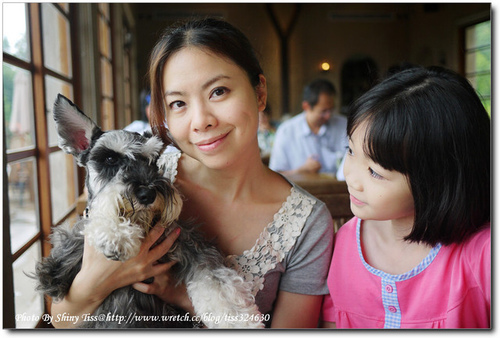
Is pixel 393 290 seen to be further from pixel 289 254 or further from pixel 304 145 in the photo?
pixel 304 145

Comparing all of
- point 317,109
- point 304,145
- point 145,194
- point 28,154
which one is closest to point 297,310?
point 145,194

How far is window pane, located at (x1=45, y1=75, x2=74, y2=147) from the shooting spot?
939 mm

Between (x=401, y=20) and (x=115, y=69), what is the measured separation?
3.83ft

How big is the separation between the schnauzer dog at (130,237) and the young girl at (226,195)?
4 cm

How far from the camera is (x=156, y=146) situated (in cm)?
98

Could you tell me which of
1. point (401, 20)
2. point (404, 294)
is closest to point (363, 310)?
point (404, 294)

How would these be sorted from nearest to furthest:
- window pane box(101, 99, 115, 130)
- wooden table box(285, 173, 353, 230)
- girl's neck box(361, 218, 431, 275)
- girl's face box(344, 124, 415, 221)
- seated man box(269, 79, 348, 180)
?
girl's face box(344, 124, 415, 221) → girl's neck box(361, 218, 431, 275) → window pane box(101, 99, 115, 130) → wooden table box(285, 173, 353, 230) → seated man box(269, 79, 348, 180)

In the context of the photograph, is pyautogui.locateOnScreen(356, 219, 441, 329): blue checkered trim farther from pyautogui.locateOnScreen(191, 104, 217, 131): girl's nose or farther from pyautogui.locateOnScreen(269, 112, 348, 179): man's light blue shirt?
pyautogui.locateOnScreen(269, 112, 348, 179): man's light blue shirt

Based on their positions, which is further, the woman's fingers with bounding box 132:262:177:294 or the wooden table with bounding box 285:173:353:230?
the wooden table with bounding box 285:173:353:230

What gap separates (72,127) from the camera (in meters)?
0.91

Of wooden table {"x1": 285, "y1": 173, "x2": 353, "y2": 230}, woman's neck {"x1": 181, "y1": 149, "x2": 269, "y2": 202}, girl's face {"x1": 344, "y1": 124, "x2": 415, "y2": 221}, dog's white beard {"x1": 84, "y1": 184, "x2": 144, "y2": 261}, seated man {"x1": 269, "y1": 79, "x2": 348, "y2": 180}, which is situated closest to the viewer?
dog's white beard {"x1": 84, "y1": 184, "x2": 144, "y2": 261}

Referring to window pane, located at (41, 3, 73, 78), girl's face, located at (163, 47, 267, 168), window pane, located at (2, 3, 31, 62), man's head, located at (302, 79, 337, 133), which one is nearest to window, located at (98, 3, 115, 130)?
window pane, located at (41, 3, 73, 78)

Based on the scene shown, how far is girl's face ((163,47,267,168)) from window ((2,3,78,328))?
0.30 metres

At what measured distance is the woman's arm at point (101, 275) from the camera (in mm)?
925
